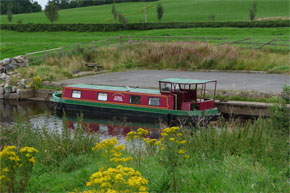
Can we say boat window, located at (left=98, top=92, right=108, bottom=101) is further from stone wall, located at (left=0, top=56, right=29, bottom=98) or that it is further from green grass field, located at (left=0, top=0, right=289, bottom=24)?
green grass field, located at (left=0, top=0, right=289, bottom=24)

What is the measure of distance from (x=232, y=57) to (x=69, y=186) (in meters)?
22.7

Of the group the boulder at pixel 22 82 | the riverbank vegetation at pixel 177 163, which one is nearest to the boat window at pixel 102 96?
the boulder at pixel 22 82

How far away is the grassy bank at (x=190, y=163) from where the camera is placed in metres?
6.30

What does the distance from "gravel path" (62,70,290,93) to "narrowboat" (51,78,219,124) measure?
174cm

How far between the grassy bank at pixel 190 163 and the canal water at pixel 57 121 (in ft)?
18.4

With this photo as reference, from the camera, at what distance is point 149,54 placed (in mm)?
31172

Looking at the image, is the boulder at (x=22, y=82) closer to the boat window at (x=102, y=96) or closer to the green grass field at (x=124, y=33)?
the boat window at (x=102, y=96)

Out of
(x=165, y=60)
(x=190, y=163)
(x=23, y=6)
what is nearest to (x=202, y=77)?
(x=165, y=60)

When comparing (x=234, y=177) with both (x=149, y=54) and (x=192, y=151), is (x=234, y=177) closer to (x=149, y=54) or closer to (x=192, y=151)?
(x=192, y=151)

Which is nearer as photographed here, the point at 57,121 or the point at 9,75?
the point at 57,121

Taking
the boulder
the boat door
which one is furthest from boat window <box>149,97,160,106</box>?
the boulder

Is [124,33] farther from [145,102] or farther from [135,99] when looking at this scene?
[145,102]

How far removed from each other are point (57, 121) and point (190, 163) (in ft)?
42.9

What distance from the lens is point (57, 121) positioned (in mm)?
19656
